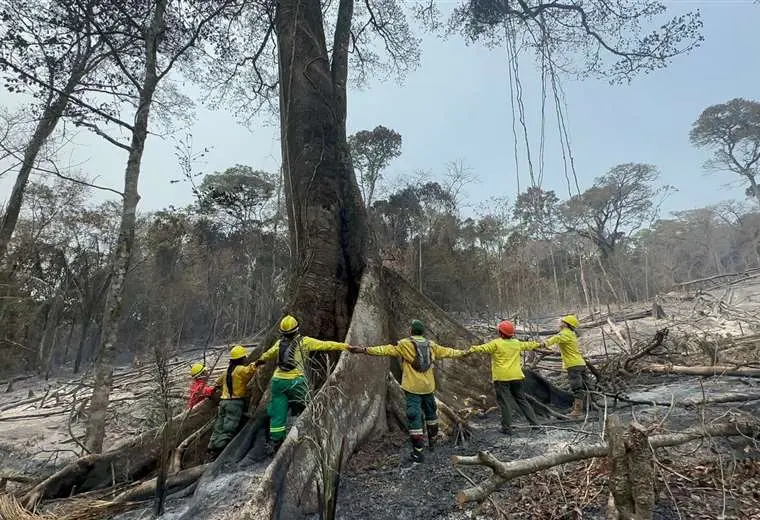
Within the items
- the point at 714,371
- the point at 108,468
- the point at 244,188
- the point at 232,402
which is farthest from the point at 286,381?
the point at 244,188

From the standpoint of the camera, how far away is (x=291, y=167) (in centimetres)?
597

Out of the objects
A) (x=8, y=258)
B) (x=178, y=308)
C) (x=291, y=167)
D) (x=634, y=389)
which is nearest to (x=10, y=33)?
(x=291, y=167)

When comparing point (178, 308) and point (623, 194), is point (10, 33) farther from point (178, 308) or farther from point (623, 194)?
point (623, 194)

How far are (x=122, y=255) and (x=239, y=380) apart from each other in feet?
13.6

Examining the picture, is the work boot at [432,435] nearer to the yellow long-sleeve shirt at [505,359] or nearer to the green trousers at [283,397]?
the yellow long-sleeve shirt at [505,359]

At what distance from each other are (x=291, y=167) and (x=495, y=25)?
18.7ft

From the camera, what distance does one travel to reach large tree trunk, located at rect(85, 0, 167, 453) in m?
6.41

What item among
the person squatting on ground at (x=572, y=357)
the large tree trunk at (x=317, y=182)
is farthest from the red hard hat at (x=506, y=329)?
the large tree trunk at (x=317, y=182)

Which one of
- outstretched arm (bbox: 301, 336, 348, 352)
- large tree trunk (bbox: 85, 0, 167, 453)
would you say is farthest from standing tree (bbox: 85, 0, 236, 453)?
outstretched arm (bbox: 301, 336, 348, 352)

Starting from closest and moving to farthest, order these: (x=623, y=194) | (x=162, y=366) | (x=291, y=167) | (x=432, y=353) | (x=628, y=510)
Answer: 1. (x=628, y=510)
2. (x=162, y=366)
3. (x=432, y=353)
4. (x=291, y=167)
5. (x=623, y=194)

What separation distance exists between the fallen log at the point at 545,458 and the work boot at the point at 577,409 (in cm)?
224

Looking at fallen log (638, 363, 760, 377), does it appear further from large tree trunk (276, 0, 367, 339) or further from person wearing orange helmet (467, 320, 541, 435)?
large tree trunk (276, 0, 367, 339)

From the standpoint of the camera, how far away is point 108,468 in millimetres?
4492

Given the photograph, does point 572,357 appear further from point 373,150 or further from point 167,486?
point 373,150
